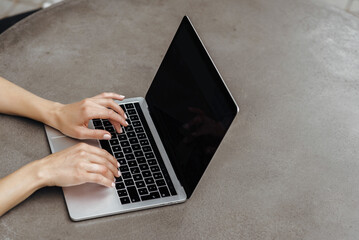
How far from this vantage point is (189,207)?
100 cm

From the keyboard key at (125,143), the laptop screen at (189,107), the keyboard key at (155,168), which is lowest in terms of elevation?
the keyboard key at (125,143)

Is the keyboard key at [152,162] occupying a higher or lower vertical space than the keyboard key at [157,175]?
lower

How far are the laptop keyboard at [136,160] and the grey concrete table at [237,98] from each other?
0.14 ft

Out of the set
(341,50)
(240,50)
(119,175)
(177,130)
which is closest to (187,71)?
(177,130)

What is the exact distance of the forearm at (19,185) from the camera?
92 centimetres

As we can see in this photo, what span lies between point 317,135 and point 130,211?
0.55 m

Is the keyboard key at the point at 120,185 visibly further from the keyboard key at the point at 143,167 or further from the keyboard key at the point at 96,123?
the keyboard key at the point at 96,123

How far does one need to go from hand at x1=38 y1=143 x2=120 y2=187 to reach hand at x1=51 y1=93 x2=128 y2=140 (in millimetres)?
61

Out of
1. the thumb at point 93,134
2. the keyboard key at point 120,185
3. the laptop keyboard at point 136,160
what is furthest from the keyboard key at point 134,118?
the keyboard key at point 120,185

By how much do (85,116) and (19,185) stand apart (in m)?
0.22

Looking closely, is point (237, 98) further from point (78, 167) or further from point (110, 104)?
point (78, 167)

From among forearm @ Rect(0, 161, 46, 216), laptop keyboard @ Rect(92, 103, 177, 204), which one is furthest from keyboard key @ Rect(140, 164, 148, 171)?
forearm @ Rect(0, 161, 46, 216)

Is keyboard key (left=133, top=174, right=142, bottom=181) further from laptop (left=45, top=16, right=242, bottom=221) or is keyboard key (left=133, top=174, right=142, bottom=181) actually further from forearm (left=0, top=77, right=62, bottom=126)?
forearm (left=0, top=77, right=62, bottom=126)

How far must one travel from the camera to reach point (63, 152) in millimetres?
1004
